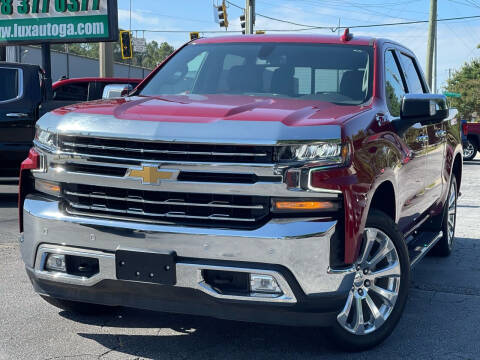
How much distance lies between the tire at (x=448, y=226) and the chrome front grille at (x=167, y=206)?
3670 millimetres

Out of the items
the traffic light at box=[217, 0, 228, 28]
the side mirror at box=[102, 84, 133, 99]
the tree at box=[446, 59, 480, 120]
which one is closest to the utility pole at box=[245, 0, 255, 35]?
the traffic light at box=[217, 0, 228, 28]

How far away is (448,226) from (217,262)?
3997 millimetres

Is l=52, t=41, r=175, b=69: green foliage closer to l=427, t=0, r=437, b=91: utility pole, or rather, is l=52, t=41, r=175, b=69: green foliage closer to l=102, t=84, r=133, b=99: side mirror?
l=427, t=0, r=437, b=91: utility pole

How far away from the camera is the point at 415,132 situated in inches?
201

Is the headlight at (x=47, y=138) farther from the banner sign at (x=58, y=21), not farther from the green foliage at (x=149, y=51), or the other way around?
the green foliage at (x=149, y=51)

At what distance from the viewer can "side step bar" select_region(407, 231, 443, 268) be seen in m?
4.94

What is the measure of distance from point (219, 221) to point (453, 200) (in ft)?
14.3

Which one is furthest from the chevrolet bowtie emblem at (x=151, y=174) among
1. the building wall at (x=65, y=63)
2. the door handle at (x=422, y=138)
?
the building wall at (x=65, y=63)

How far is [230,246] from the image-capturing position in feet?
11.4

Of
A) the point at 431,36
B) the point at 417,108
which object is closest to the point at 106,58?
the point at 431,36

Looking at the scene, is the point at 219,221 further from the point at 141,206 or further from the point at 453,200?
the point at 453,200

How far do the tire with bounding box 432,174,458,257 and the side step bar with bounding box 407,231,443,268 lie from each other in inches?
18.6

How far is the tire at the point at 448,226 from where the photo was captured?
22.2ft

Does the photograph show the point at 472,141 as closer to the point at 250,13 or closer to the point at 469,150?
the point at 469,150
